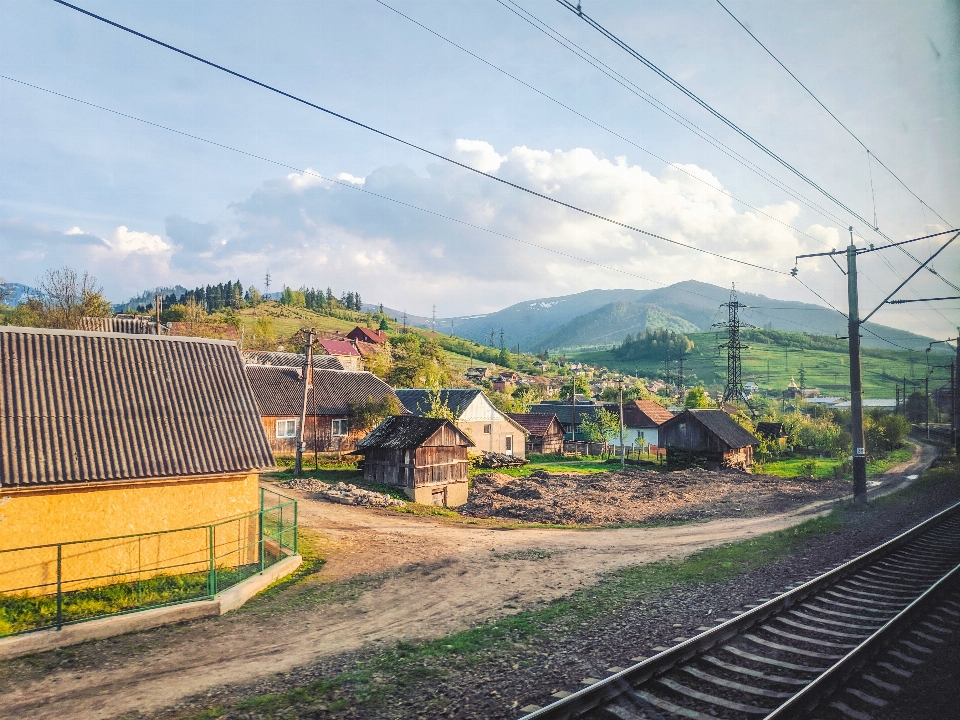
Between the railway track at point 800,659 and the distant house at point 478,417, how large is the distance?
1576 inches

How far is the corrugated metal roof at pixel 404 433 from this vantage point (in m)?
32.4

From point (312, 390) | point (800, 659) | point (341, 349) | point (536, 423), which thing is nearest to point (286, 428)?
point (312, 390)

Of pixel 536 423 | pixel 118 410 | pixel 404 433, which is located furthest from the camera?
pixel 536 423

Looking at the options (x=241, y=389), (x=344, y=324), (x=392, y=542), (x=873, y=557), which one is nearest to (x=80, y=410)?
(x=241, y=389)

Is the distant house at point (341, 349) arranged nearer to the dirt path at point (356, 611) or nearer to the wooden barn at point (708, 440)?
the wooden barn at point (708, 440)

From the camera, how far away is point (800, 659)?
9055 mm

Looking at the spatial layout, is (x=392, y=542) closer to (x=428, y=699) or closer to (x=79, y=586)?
(x=79, y=586)

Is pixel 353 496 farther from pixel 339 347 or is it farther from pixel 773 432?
pixel 339 347

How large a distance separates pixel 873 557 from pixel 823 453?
60.7 metres

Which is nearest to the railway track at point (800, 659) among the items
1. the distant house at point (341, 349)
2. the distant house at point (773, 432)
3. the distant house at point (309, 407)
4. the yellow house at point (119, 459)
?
the yellow house at point (119, 459)

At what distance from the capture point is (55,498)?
44.2 feet

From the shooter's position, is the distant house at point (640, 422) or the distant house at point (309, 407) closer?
the distant house at point (309, 407)

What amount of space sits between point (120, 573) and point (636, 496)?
94.6ft

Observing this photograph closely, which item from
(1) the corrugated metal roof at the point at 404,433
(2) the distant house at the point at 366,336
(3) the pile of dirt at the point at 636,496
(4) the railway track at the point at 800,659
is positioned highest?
(2) the distant house at the point at 366,336
